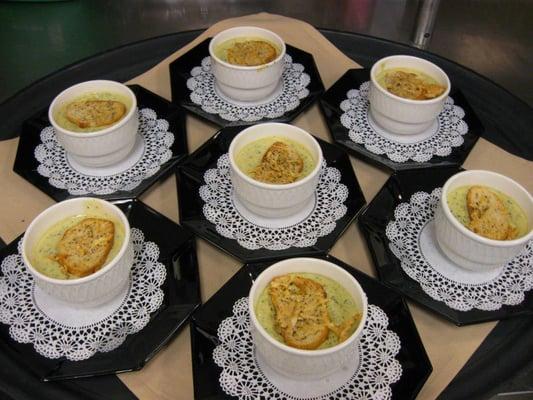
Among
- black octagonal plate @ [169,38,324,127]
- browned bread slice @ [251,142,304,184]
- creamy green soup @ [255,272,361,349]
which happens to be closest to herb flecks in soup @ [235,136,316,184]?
browned bread slice @ [251,142,304,184]

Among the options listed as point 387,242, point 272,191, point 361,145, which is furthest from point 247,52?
point 387,242

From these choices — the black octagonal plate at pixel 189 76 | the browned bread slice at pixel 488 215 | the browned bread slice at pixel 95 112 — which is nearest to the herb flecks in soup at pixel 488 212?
the browned bread slice at pixel 488 215

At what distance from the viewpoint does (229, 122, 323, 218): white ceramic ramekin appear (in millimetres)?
926

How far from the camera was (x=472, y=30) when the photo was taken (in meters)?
1.72

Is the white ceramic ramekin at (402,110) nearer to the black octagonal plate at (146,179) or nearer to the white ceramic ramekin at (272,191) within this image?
the white ceramic ramekin at (272,191)

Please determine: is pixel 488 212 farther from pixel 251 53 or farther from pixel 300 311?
pixel 251 53

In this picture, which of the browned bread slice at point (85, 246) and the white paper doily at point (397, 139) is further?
the white paper doily at point (397, 139)

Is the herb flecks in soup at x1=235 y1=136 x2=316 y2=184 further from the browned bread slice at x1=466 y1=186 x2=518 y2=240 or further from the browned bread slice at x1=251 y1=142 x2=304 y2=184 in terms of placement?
the browned bread slice at x1=466 y1=186 x2=518 y2=240

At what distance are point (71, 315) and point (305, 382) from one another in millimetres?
373

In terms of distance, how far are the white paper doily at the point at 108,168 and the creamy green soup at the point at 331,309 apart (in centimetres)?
40

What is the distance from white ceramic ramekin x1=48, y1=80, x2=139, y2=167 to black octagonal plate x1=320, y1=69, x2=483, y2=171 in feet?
1.38

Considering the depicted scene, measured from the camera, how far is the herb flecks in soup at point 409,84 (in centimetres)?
114

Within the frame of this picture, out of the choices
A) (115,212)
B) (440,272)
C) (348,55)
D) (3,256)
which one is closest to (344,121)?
(348,55)

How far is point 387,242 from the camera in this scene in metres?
0.96
